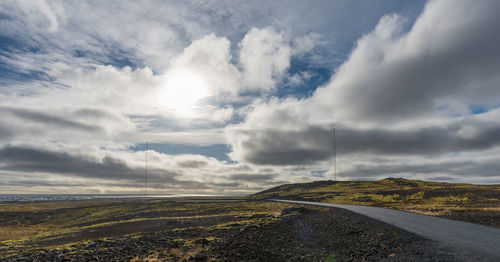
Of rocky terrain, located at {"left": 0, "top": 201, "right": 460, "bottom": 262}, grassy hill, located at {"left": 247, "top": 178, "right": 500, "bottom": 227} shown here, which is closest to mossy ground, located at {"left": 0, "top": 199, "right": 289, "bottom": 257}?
rocky terrain, located at {"left": 0, "top": 201, "right": 460, "bottom": 262}

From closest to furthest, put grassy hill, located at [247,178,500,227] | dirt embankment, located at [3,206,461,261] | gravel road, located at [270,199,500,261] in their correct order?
gravel road, located at [270,199,500,261] < dirt embankment, located at [3,206,461,261] < grassy hill, located at [247,178,500,227]

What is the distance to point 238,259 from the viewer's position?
75.4ft

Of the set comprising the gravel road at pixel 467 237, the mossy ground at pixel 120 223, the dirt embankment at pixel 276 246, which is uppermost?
the gravel road at pixel 467 237

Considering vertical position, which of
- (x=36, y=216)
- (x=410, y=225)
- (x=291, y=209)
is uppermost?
(x=410, y=225)

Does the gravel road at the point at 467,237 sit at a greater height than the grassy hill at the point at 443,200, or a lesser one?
greater

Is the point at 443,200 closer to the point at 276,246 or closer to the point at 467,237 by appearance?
the point at 467,237

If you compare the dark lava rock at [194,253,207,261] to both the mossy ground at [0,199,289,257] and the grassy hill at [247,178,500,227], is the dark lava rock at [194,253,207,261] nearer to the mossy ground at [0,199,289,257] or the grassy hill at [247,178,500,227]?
the mossy ground at [0,199,289,257]

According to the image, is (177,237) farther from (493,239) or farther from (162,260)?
(493,239)

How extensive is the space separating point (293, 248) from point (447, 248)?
13.5 metres

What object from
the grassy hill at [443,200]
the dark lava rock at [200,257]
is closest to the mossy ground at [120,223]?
the dark lava rock at [200,257]

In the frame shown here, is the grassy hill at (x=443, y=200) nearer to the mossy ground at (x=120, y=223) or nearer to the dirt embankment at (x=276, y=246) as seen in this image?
the dirt embankment at (x=276, y=246)

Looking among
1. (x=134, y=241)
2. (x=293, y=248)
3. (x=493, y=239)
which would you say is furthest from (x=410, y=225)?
(x=134, y=241)

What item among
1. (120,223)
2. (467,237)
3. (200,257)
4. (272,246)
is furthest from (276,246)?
(120,223)

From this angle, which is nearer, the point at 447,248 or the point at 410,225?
the point at 447,248
